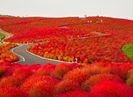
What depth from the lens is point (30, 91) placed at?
11570 millimetres

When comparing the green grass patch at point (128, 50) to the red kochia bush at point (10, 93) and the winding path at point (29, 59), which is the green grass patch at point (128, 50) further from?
the red kochia bush at point (10, 93)

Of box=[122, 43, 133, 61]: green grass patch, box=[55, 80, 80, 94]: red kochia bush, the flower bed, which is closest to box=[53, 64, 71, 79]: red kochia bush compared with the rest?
the flower bed

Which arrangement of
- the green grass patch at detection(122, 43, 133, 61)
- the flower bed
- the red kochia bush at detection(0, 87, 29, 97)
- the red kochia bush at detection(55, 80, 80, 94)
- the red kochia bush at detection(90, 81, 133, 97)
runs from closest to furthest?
the red kochia bush at detection(90, 81, 133, 97) < the flower bed < the red kochia bush at detection(0, 87, 29, 97) < the red kochia bush at detection(55, 80, 80, 94) < the green grass patch at detection(122, 43, 133, 61)

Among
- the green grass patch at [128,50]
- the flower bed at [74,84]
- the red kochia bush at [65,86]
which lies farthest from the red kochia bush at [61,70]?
the green grass patch at [128,50]

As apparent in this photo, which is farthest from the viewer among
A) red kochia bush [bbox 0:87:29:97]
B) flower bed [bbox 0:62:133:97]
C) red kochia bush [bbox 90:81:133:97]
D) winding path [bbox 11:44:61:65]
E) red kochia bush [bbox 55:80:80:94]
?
winding path [bbox 11:44:61:65]

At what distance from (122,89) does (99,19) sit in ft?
235

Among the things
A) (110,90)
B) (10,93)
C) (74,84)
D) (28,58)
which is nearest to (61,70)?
(74,84)

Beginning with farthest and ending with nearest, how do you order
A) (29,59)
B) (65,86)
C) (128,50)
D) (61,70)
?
1. (128,50)
2. (29,59)
3. (61,70)
4. (65,86)

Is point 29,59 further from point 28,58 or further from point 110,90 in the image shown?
point 110,90

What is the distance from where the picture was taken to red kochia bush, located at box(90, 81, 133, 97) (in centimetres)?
962

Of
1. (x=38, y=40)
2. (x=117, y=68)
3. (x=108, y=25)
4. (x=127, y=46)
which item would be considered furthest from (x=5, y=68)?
(x=108, y=25)

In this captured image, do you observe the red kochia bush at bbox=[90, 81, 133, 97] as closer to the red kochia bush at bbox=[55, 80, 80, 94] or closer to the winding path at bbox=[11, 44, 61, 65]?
the red kochia bush at bbox=[55, 80, 80, 94]

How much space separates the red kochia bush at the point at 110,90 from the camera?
962 centimetres

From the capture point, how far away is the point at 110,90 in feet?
32.7
